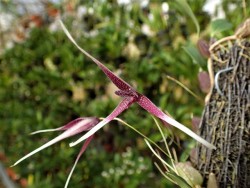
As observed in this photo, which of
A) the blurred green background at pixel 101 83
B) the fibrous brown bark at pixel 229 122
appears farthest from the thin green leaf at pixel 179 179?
the blurred green background at pixel 101 83

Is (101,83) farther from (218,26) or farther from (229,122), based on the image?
(229,122)

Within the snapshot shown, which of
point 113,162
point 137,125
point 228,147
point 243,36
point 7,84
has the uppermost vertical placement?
point 7,84

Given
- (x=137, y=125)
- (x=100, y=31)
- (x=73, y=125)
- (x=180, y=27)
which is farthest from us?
(x=100, y=31)

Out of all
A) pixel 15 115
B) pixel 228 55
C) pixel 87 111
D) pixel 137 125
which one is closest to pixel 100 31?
pixel 87 111

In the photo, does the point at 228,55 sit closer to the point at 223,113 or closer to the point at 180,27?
the point at 223,113

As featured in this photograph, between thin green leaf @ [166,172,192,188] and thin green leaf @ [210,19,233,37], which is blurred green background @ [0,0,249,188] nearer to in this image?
thin green leaf @ [210,19,233,37]

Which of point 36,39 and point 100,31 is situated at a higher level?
point 36,39

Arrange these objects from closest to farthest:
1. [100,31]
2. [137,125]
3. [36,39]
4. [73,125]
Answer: [73,125] < [137,125] < [100,31] < [36,39]

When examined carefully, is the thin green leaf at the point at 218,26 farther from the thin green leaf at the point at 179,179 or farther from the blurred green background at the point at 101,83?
the blurred green background at the point at 101,83

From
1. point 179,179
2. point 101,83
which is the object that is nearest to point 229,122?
point 179,179
